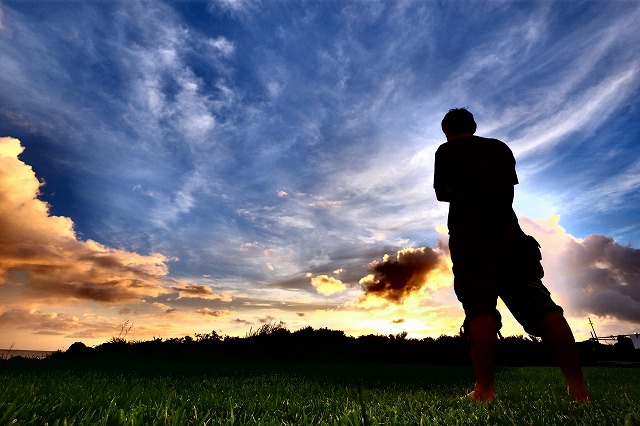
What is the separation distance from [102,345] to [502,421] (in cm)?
1253

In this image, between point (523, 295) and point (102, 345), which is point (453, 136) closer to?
point (523, 295)

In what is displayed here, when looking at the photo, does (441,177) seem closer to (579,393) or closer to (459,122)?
(459,122)

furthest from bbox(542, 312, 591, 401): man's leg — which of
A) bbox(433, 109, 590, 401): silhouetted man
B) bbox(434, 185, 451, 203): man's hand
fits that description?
bbox(434, 185, 451, 203): man's hand

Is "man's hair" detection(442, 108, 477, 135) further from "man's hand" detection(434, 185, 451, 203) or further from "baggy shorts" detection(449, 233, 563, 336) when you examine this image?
"baggy shorts" detection(449, 233, 563, 336)

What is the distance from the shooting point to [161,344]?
11.2 m

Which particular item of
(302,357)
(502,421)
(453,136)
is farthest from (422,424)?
(302,357)

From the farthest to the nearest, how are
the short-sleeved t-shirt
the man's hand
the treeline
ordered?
the treeline → the man's hand → the short-sleeved t-shirt

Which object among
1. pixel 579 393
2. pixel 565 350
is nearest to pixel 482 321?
pixel 565 350

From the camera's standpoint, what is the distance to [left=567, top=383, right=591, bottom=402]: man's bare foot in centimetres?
249

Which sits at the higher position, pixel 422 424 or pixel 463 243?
pixel 463 243

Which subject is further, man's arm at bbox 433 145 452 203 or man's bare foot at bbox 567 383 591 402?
man's arm at bbox 433 145 452 203

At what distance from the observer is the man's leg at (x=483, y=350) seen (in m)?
2.72

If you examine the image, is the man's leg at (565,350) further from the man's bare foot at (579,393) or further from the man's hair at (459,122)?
the man's hair at (459,122)

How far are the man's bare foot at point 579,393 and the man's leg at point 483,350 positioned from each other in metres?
0.51
